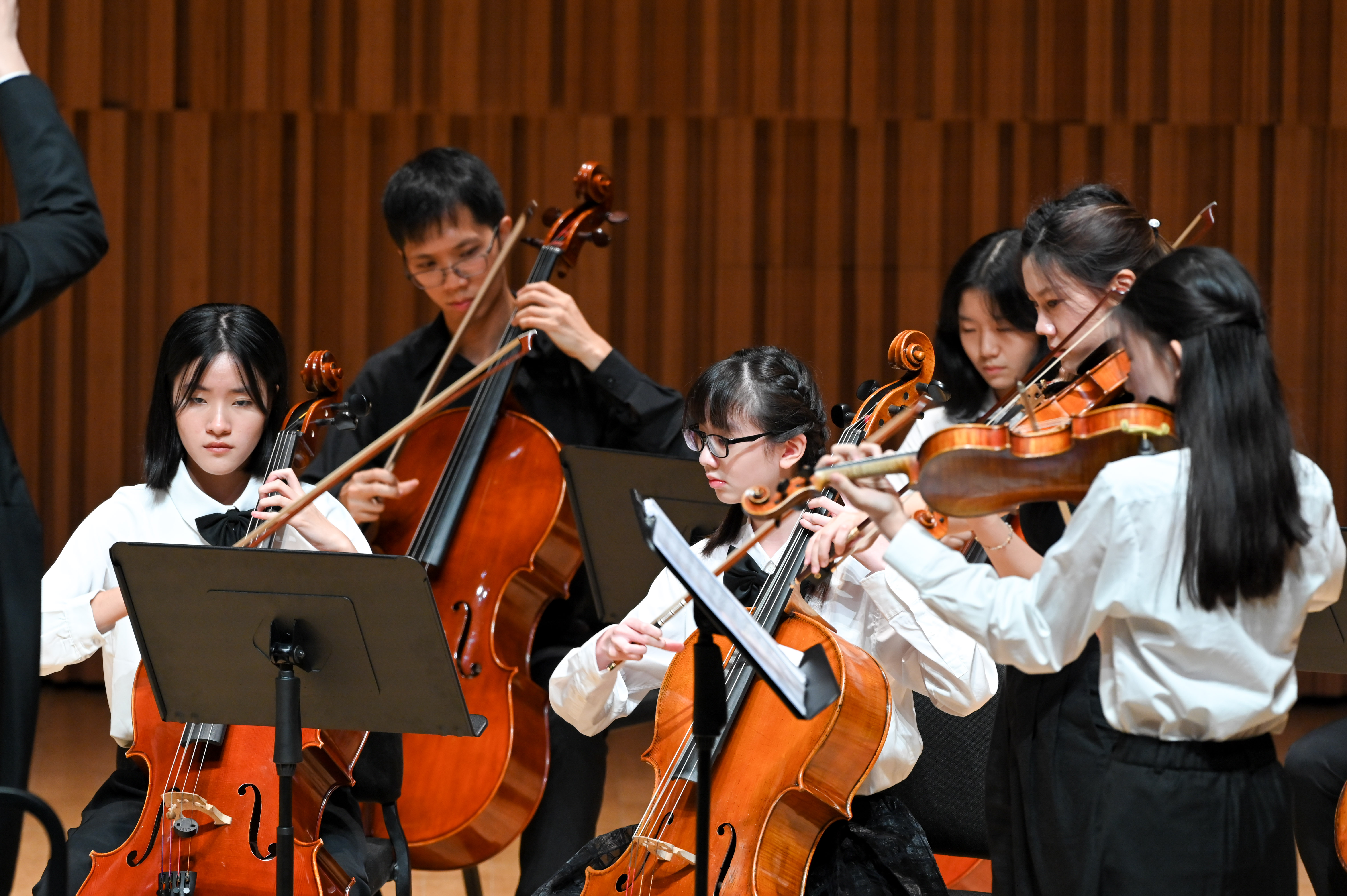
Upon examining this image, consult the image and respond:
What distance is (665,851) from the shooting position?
171 centimetres

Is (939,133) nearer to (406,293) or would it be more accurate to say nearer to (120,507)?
(406,293)

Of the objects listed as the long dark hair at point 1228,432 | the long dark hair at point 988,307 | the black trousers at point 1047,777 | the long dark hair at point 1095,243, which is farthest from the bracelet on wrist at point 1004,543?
the long dark hair at point 988,307

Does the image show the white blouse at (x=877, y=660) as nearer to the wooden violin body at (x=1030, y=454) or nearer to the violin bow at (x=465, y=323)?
the wooden violin body at (x=1030, y=454)

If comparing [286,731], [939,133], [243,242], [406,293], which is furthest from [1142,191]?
[286,731]

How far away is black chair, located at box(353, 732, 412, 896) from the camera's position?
2.08 meters

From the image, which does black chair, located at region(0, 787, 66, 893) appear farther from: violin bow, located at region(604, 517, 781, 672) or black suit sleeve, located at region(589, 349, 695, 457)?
black suit sleeve, located at region(589, 349, 695, 457)

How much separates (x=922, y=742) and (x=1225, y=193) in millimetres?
3299

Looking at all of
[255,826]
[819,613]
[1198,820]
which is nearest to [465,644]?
[255,826]

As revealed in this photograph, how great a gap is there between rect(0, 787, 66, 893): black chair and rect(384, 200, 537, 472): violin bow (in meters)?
1.22

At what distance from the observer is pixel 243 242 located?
15.4 ft

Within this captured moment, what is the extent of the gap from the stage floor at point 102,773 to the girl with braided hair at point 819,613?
0.75 metres

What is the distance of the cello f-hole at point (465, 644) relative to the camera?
2.34 m

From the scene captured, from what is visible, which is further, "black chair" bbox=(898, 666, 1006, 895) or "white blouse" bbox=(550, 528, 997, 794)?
"black chair" bbox=(898, 666, 1006, 895)

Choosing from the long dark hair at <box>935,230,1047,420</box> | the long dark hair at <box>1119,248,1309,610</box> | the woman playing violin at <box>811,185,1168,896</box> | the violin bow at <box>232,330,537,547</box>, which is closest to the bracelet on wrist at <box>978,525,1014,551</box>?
the woman playing violin at <box>811,185,1168,896</box>
